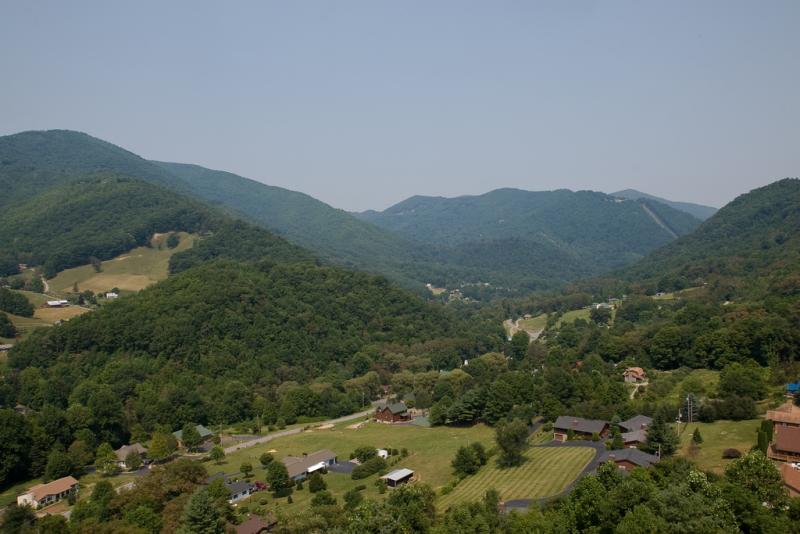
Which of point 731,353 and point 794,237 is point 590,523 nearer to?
point 731,353

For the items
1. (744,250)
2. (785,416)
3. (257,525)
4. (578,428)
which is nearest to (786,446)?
(785,416)

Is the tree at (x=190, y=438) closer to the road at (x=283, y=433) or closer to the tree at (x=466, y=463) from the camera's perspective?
the road at (x=283, y=433)

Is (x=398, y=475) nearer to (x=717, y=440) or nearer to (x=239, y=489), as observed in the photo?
(x=239, y=489)

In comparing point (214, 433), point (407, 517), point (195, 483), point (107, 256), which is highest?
point (107, 256)

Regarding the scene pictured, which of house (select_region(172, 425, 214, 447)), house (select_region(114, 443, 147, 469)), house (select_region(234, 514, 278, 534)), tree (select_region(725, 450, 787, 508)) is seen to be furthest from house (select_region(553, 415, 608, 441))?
house (select_region(114, 443, 147, 469))

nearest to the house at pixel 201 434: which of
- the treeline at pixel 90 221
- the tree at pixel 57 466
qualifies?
the tree at pixel 57 466

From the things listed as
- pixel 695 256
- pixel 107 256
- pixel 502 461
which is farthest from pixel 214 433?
pixel 695 256
